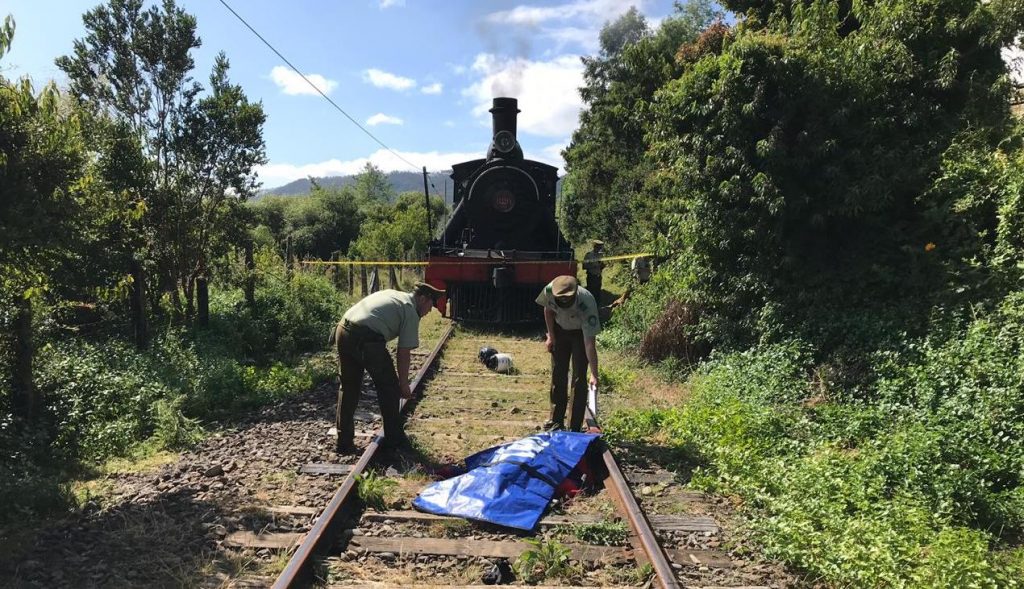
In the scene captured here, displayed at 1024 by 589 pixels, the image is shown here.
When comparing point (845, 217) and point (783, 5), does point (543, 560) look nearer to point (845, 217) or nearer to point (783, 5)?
point (845, 217)

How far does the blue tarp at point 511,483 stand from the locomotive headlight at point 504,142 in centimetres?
934

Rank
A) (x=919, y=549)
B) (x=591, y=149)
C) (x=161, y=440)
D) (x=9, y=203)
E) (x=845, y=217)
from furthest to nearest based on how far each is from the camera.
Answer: (x=591, y=149) < (x=845, y=217) < (x=161, y=440) < (x=9, y=203) < (x=919, y=549)

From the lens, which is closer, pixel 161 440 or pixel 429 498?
pixel 429 498

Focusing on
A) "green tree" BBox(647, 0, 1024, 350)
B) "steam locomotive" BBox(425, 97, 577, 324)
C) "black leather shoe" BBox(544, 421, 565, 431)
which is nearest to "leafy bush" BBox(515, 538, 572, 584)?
"black leather shoe" BBox(544, 421, 565, 431)

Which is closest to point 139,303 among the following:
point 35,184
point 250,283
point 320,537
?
point 250,283

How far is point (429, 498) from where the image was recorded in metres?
4.27

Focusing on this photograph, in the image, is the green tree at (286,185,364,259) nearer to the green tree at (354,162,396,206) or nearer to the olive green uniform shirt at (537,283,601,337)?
the green tree at (354,162,396,206)

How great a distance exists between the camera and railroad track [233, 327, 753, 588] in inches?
136

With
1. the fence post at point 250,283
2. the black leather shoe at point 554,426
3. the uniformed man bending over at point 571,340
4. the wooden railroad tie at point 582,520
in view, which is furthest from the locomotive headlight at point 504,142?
the wooden railroad tie at point 582,520

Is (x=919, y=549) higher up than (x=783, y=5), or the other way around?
(x=783, y=5)

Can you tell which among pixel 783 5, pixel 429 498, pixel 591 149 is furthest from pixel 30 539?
pixel 591 149

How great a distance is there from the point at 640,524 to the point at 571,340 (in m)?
2.20

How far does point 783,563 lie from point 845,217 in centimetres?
520

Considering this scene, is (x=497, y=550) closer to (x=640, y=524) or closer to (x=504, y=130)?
(x=640, y=524)
